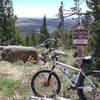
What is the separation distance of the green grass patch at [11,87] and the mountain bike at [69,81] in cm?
42

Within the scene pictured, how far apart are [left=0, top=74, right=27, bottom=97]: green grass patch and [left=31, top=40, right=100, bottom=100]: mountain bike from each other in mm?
417

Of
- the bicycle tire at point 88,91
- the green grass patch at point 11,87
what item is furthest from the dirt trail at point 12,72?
the bicycle tire at point 88,91

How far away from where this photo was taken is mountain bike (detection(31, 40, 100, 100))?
26.4ft

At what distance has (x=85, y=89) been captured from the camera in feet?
26.6

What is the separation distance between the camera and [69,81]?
823 cm

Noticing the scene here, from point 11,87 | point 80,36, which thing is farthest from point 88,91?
point 11,87

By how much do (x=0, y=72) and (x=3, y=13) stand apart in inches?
2096

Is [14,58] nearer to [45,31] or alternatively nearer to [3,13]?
[3,13]

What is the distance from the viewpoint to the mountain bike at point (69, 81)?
26.4 feet

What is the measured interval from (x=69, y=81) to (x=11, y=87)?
5.56 ft

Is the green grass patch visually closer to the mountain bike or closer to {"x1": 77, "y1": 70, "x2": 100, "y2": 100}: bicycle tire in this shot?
the mountain bike

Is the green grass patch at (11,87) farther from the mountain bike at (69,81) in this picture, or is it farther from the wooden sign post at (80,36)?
the wooden sign post at (80,36)

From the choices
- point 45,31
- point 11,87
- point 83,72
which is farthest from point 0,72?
point 45,31

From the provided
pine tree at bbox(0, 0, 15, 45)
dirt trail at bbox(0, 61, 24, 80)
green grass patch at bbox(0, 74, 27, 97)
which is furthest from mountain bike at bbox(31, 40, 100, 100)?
pine tree at bbox(0, 0, 15, 45)
